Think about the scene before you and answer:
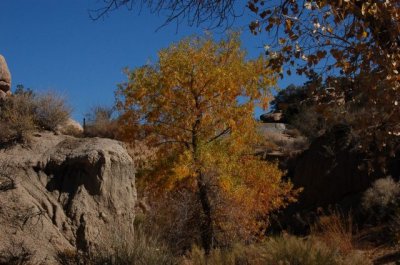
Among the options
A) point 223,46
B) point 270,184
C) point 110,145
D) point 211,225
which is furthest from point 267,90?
point 110,145

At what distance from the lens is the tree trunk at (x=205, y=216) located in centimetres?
1661

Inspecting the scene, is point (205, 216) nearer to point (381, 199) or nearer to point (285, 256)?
point (285, 256)

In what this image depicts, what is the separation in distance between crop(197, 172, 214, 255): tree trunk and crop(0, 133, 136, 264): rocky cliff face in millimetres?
3636

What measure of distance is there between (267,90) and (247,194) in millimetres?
3104

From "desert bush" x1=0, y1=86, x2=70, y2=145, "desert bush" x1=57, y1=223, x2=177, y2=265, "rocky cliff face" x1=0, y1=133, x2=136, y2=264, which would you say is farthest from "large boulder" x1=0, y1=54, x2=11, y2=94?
"desert bush" x1=57, y1=223, x2=177, y2=265

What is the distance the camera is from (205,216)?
671 inches

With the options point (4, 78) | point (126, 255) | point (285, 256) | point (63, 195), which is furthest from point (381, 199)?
point (4, 78)

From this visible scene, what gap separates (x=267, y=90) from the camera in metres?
16.9

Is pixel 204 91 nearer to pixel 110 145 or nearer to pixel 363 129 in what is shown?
pixel 110 145

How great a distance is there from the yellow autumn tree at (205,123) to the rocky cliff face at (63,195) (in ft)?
9.00

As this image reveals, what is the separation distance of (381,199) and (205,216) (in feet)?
25.6

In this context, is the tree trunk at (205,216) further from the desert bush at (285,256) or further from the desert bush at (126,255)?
the desert bush at (126,255)

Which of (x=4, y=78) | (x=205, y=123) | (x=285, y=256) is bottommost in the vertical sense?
(x=285, y=256)

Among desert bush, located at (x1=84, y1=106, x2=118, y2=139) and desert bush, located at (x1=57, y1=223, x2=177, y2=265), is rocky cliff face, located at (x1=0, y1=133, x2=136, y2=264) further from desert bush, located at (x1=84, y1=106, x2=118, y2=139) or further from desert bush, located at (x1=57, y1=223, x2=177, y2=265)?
desert bush, located at (x1=84, y1=106, x2=118, y2=139)
